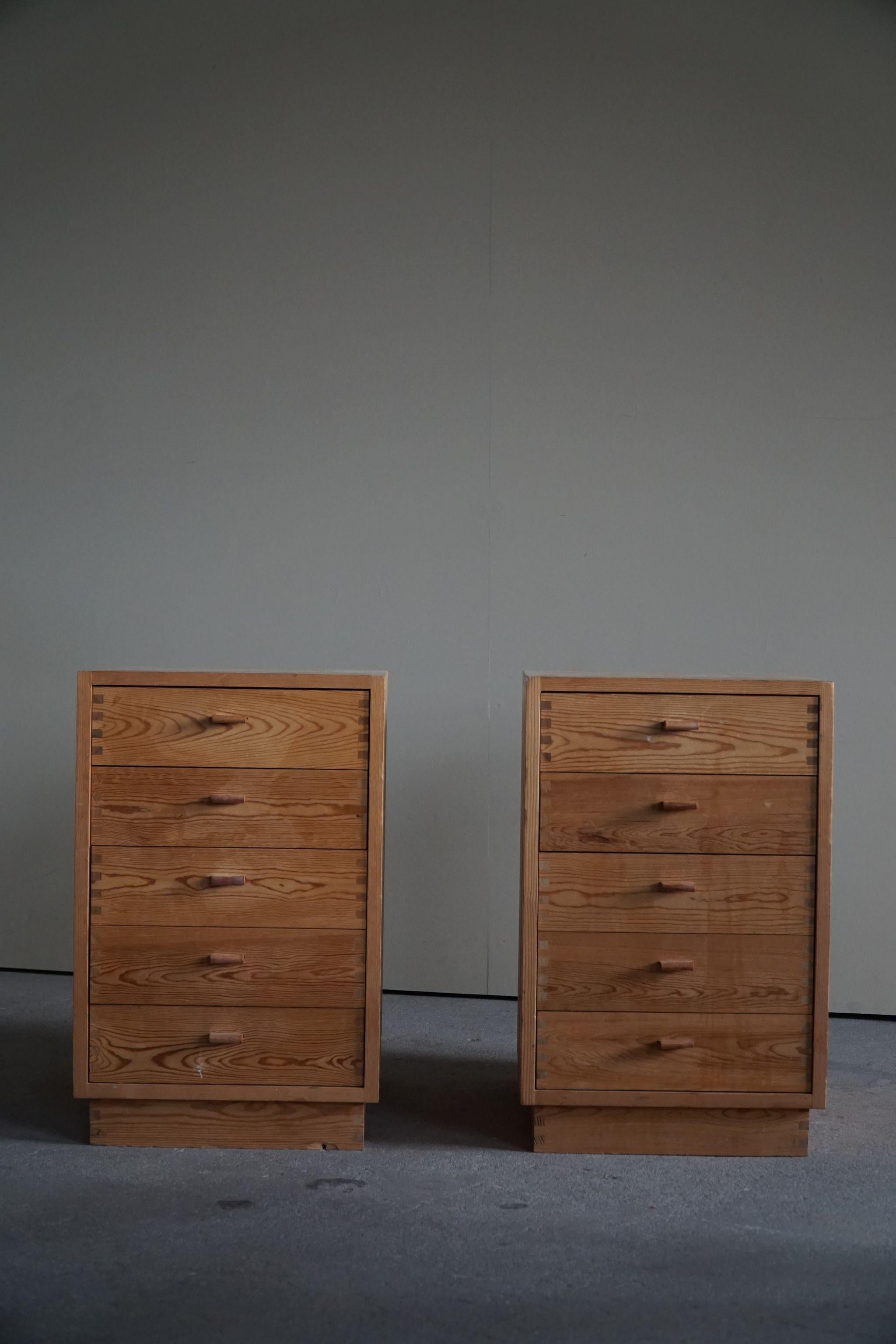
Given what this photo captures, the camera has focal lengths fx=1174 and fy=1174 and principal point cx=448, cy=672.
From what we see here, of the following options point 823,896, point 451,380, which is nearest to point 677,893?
point 823,896

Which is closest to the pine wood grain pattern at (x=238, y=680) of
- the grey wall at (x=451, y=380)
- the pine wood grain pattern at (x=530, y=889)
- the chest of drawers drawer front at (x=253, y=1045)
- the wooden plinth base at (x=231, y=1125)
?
the pine wood grain pattern at (x=530, y=889)

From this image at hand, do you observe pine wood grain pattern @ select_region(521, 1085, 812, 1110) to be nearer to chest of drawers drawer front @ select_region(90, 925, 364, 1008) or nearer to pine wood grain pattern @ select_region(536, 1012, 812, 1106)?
pine wood grain pattern @ select_region(536, 1012, 812, 1106)

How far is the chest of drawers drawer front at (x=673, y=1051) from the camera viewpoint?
75.5 inches

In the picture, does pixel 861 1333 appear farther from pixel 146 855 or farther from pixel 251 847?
pixel 146 855

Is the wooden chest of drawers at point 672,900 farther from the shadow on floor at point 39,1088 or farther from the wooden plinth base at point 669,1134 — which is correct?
the shadow on floor at point 39,1088

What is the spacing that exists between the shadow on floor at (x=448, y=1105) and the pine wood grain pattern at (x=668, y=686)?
2.56 ft

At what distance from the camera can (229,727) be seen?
6.28ft

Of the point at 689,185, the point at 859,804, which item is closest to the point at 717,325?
the point at 689,185

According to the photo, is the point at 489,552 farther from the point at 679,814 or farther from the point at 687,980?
the point at 687,980

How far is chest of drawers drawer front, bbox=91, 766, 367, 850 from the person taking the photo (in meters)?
1.92

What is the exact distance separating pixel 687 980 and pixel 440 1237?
1.87 feet

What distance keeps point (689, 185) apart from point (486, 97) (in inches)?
20.7

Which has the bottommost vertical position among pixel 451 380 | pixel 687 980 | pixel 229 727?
pixel 687 980

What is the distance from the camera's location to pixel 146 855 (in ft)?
6.31
